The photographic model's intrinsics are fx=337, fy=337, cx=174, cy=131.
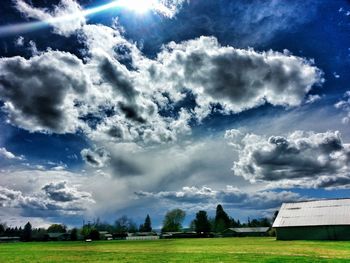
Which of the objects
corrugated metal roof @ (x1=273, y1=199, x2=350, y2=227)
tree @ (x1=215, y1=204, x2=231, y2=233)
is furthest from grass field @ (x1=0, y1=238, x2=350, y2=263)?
tree @ (x1=215, y1=204, x2=231, y2=233)

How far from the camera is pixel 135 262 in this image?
22391 millimetres

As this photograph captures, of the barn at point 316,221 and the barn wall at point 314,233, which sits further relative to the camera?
the barn at point 316,221

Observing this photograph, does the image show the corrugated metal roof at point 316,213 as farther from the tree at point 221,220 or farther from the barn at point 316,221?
the tree at point 221,220

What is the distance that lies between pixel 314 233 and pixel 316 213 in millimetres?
5067

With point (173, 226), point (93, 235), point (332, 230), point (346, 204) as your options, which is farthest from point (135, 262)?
point (173, 226)

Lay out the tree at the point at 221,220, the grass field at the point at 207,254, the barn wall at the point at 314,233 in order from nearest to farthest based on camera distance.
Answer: the grass field at the point at 207,254 → the barn wall at the point at 314,233 → the tree at the point at 221,220

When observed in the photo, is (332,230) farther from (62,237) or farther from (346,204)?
(62,237)

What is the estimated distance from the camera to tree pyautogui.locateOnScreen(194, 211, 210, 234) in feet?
493

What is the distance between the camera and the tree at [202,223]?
15025 cm

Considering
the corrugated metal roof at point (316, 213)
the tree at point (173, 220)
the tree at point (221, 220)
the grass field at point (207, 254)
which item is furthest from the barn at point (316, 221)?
the tree at point (173, 220)

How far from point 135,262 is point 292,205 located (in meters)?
60.5

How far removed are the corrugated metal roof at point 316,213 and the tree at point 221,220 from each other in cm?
8696

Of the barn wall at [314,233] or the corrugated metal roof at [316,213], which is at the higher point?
the corrugated metal roof at [316,213]

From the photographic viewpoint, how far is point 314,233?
6316cm
